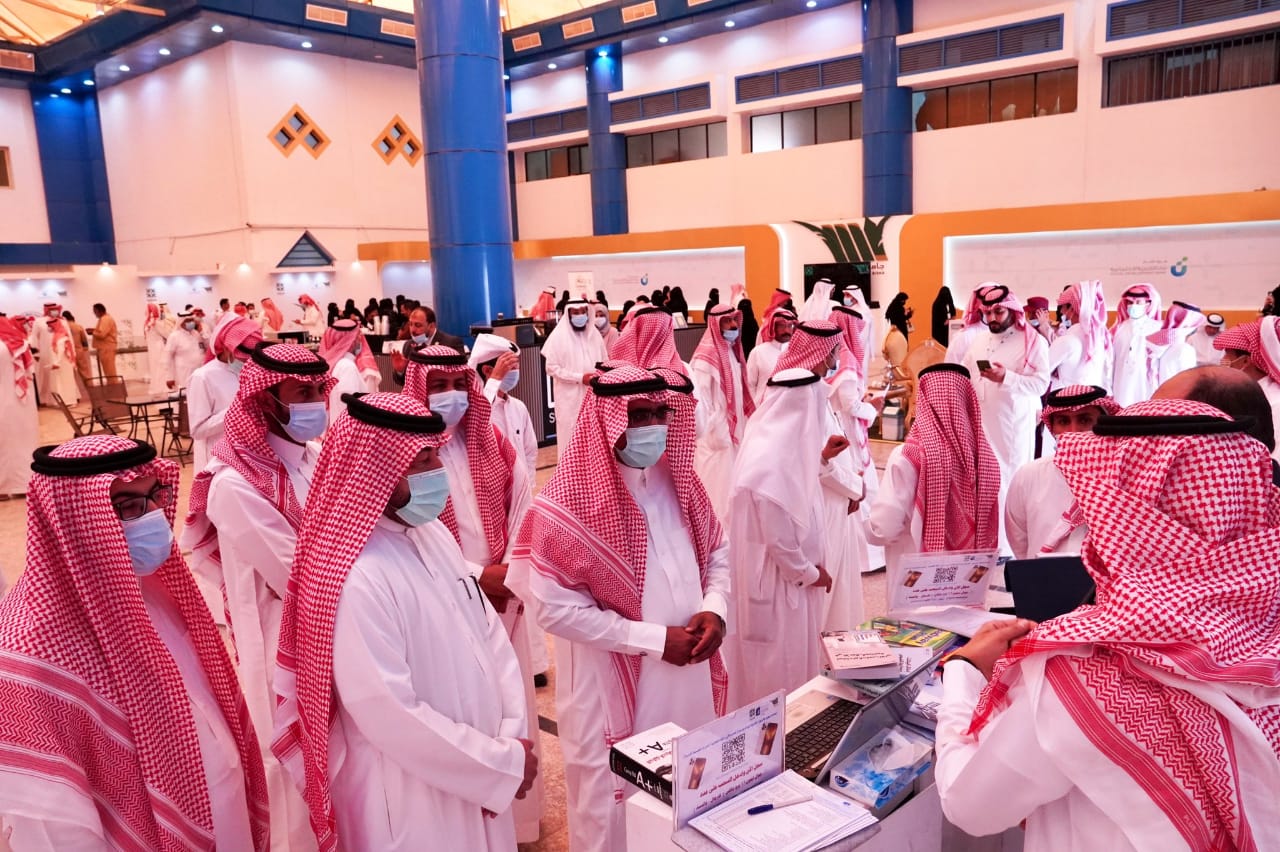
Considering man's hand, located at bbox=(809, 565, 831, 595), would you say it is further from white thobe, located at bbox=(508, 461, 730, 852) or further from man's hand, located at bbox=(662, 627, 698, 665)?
man's hand, located at bbox=(662, 627, 698, 665)

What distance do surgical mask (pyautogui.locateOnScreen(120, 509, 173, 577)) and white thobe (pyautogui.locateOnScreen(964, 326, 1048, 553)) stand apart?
16.5 feet

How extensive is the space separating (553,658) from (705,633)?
2.36 meters

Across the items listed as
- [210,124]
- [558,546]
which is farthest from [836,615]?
[210,124]

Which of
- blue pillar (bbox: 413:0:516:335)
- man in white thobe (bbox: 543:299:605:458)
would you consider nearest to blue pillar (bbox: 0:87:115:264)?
blue pillar (bbox: 413:0:516:335)

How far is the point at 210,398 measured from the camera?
5.23m

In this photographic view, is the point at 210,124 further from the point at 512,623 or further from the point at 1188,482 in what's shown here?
the point at 1188,482

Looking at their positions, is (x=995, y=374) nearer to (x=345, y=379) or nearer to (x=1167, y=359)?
(x=1167, y=359)

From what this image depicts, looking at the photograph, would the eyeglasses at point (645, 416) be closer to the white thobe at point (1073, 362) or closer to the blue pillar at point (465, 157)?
the white thobe at point (1073, 362)

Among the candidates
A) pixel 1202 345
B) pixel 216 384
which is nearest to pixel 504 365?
pixel 216 384

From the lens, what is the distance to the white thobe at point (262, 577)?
2.64m

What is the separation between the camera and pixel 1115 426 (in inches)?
54.0

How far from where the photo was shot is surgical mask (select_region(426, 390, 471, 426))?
10.7 feet

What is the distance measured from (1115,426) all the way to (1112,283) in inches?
518

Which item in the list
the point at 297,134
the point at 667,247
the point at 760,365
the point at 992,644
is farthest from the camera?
the point at 297,134
